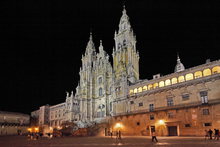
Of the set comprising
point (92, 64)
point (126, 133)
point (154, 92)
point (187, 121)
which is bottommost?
point (126, 133)

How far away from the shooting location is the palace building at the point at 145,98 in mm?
31625

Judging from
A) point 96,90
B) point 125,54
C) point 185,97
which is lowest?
point 185,97

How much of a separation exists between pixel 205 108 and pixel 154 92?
1089 cm

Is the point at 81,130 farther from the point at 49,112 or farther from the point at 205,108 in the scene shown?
the point at 49,112

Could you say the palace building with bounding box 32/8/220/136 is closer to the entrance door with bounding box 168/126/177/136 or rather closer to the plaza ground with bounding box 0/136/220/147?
the entrance door with bounding box 168/126/177/136

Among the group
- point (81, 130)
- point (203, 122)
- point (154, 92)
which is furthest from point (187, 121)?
point (81, 130)

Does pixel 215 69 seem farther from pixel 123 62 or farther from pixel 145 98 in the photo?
pixel 123 62

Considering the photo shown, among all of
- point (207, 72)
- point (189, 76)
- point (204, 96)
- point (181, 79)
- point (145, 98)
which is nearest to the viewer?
point (204, 96)

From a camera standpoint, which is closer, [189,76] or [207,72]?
[207,72]

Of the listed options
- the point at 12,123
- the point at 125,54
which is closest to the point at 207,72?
the point at 125,54

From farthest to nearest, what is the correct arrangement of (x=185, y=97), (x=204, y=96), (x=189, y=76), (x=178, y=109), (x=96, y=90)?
(x=96, y=90) → (x=189, y=76) → (x=185, y=97) → (x=178, y=109) → (x=204, y=96)

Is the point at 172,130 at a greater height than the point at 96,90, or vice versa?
the point at 96,90

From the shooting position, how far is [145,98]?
4097 centimetres

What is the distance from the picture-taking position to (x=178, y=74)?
→ 123 feet
